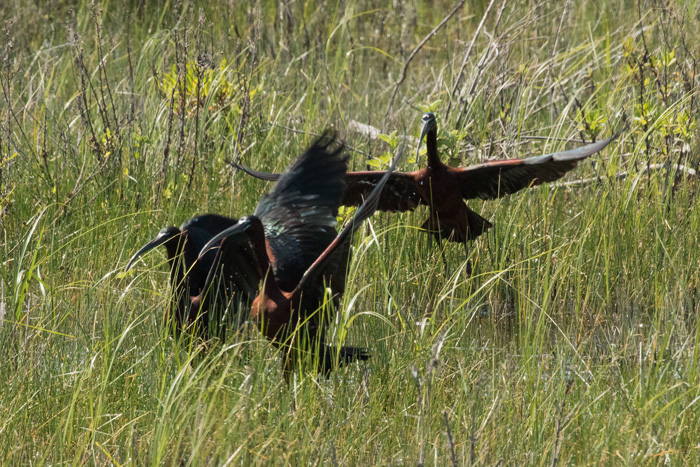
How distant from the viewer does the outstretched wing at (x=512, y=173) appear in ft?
12.8

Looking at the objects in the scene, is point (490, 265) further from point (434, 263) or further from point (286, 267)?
point (286, 267)

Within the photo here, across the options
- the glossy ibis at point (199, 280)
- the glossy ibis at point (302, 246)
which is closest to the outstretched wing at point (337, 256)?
the glossy ibis at point (302, 246)

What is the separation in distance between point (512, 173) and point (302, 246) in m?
1.06

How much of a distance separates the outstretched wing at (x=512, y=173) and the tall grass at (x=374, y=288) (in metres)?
0.17

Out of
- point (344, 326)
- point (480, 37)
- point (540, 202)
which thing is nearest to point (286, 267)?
point (344, 326)

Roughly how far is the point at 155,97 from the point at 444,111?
173 centimetres

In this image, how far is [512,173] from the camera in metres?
4.27

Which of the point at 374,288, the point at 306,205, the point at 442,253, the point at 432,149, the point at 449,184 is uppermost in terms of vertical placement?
the point at 432,149

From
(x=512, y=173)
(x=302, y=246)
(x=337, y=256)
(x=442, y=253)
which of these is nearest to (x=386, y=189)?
(x=442, y=253)

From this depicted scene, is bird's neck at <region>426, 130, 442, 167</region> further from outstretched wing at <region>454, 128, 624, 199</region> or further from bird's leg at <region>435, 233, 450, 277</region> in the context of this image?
bird's leg at <region>435, 233, 450, 277</region>

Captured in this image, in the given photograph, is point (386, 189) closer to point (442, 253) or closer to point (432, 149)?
point (432, 149)

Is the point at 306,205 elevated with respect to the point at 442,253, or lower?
elevated

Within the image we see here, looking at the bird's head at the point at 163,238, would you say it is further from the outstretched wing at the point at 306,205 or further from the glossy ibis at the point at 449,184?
the glossy ibis at the point at 449,184

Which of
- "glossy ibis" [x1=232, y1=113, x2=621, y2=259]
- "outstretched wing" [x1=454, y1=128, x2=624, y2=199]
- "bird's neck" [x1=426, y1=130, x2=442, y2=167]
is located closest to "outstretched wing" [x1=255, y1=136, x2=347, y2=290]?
"glossy ibis" [x1=232, y1=113, x2=621, y2=259]
